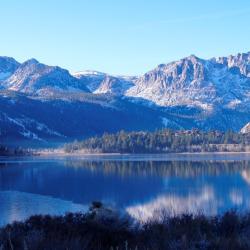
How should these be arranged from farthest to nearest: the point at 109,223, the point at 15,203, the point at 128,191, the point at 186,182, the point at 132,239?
1. the point at 186,182
2. the point at 128,191
3. the point at 15,203
4. the point at 109,223
5. the point at 132,239

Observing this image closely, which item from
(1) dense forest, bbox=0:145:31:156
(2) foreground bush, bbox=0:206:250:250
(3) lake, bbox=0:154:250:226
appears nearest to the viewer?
(2) foreground bush, bbox=0:206:250:250

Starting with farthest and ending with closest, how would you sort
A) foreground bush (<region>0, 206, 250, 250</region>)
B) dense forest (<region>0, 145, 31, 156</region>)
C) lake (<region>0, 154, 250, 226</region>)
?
1. dense forest (<region>0, 145, 31, 156</region>)
2. lake (<region>0, 154, 250, 226</region>)
3. foreground bush (<region>0, 206, 250, 250</region>)

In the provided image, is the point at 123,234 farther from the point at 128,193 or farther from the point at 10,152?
the point at 10,152

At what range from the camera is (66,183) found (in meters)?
79.1

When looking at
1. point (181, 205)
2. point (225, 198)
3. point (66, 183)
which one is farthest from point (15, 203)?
point (66, 183)

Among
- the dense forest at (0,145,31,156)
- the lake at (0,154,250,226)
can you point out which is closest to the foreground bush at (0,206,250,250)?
the lake at (0,154,250,226)

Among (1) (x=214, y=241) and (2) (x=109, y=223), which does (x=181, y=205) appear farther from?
(1) (x=214, y=241)

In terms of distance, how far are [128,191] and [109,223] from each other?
42.7 m

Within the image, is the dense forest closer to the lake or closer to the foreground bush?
the lake

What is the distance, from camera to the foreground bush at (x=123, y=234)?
16950mm

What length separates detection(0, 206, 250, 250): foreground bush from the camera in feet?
55.6

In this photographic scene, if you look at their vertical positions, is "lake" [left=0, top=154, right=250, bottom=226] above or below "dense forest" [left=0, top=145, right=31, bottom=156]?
below

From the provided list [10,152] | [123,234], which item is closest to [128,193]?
[123,234]

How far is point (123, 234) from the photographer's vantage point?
22391 millimetres
